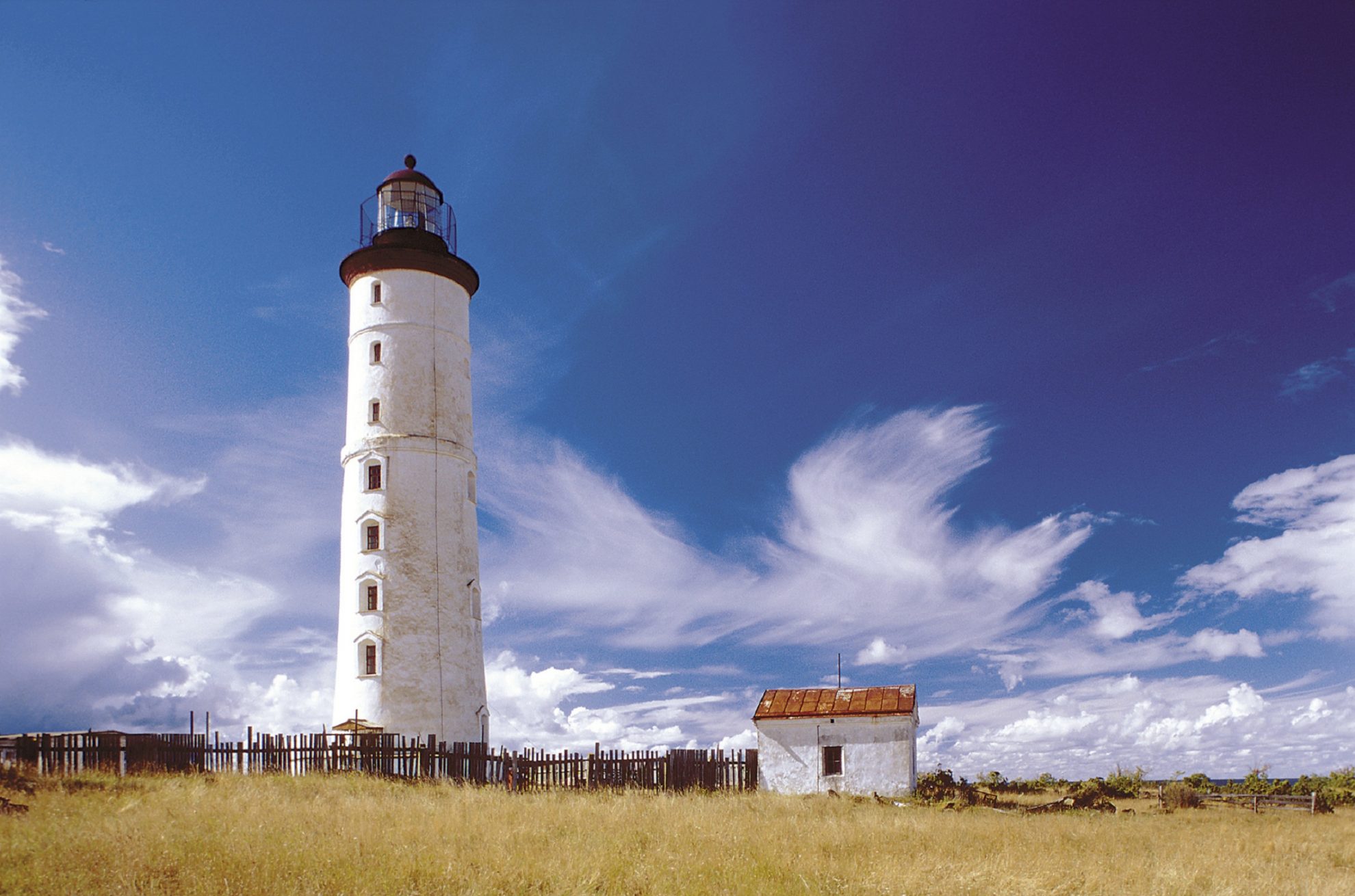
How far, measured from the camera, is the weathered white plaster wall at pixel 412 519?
2770 centimetres

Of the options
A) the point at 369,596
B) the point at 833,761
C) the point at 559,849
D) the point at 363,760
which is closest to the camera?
the point at 559,849

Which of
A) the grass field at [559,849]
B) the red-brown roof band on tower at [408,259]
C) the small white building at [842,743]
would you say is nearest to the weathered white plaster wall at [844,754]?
the small white building at [842,743]

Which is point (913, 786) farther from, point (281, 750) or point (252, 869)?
point (252, 869)

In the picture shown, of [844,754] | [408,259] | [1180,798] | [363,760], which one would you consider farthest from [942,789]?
[408,259]

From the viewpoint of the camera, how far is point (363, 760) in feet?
77.9

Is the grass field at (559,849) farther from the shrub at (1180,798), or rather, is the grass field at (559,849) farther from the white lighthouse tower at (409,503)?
the shrub at (1180,798)

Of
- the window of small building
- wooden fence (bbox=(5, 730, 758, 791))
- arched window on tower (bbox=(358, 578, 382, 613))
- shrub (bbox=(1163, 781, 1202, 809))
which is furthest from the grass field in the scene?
shrub (bbox=(1163, 781, 1202, 809))

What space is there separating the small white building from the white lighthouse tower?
8.70m

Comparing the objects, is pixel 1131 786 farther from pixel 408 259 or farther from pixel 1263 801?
pixel 408 259

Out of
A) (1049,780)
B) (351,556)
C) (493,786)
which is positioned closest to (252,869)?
(493,786)

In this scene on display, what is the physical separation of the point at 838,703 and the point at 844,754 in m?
1.52

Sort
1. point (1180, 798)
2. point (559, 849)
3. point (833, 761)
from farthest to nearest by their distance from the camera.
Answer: point (1180, 798)
point (833, 761)
point (559, 849)

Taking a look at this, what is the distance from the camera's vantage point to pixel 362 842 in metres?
11.9

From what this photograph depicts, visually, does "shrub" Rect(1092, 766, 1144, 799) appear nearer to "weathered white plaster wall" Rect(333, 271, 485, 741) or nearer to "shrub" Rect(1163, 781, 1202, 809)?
"shrub" Rect(1163, 781, 1202, 809)
